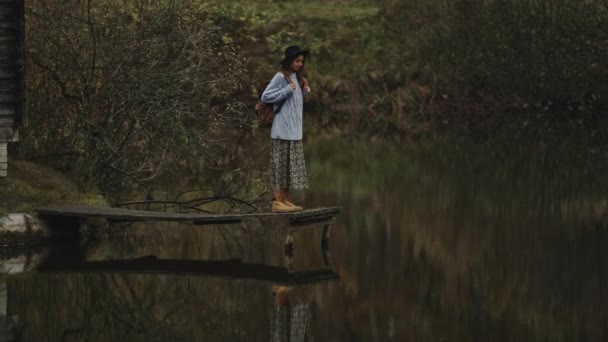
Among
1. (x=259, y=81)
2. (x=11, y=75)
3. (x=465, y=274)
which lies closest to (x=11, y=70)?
(x=11, y=75)

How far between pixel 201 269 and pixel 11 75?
4.01 m

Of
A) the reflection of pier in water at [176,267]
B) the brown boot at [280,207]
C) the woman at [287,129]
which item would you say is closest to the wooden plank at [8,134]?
the reflection of pier in water at [176,267]

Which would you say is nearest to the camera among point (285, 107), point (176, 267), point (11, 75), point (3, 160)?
point (176, 267)

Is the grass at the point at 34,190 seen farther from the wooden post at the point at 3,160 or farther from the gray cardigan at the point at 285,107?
the gray cardigan at the point at 285,107

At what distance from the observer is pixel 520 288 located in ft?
48.0

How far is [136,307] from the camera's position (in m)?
13.6

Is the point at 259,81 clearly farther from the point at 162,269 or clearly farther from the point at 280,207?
the point at 162,269

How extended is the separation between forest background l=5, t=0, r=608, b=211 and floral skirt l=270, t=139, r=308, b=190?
5.84 feet

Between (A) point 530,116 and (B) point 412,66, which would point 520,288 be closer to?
(A) point 530,116

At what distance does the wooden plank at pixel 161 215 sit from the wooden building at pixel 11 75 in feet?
3.72

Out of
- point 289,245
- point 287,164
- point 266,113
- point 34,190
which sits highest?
point 266,113

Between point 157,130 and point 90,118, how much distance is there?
860 mm

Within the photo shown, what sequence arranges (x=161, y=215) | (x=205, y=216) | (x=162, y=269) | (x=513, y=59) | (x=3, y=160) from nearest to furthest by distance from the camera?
(x=162, y=269) → (x=205, y=216) → (x=161, y=215) → (x=3, y=160) → (x=513, y=59)

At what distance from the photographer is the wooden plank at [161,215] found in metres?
16.5
